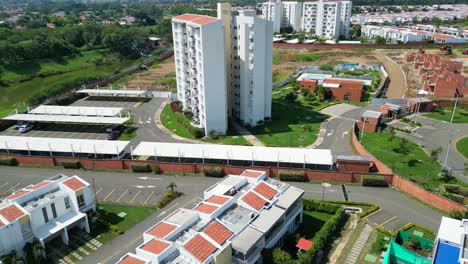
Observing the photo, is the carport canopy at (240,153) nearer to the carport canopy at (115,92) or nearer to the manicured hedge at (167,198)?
the manicured hedge at (167,198)

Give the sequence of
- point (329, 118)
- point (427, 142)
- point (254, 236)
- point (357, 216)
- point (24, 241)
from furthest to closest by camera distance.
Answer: point (329, 118)
point (427, 142)
point (357, 216)
point (24, 241)
point (254, 236)

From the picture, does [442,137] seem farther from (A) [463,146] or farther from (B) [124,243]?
(B) [124,243]

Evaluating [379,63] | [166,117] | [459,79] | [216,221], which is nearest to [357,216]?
[216,221]

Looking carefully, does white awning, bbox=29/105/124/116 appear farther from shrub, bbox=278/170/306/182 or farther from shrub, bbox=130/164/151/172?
shrub, bbox=278/170/306/182

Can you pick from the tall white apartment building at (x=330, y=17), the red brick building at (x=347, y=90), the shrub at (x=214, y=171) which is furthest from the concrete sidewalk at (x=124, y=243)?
the tall white apartment building at (x=330, y=17)

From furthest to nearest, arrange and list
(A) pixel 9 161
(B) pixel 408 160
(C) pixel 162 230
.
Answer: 1. (A) pixel 9 161
2. (B) pixel 408 160
3. (C) pixel 162 230

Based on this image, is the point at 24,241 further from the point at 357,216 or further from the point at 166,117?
the point at 166,117

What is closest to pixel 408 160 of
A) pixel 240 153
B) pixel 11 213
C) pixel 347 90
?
pixel 240 153
